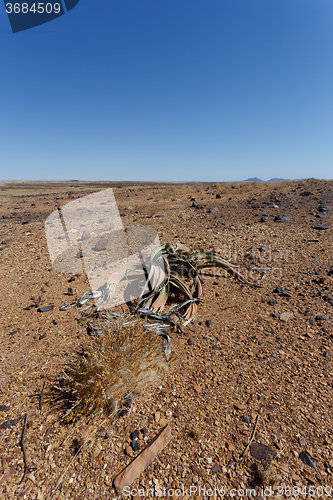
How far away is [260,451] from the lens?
1819 mm

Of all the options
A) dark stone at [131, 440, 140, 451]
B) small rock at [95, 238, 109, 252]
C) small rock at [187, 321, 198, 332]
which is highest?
small rock at [95, 238, 109, 252]

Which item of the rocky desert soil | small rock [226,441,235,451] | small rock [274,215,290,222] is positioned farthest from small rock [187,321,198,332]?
small rock [274,215,290,222]

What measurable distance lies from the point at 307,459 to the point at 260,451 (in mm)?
324

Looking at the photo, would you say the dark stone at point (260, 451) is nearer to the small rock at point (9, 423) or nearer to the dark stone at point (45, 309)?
the small rock at point (9, 423)

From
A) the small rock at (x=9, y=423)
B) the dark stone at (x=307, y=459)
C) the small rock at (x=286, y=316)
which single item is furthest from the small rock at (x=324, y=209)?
the small rock at (x=9, y=423)

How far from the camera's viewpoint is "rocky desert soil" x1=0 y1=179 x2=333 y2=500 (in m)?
1.69

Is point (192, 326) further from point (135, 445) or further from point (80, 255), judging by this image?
point (80, 255)

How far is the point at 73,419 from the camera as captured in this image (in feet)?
6.70

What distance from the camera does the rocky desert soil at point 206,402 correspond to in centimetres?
169

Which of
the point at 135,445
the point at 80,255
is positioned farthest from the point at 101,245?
the point at 135,445

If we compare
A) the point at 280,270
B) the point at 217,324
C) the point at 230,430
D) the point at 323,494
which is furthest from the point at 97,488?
the point at 280,270

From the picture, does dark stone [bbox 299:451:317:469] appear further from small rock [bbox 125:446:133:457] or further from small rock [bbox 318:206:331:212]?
small rock [bbox 318:206:331:212]

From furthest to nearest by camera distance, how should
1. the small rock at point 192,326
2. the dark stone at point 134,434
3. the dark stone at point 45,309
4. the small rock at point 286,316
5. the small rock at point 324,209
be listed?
the small rock at point 324,209, the dark stone at point 45,309, the small rock at point 286,316, the small rock at point 192,326, the dark stone at point 134,434

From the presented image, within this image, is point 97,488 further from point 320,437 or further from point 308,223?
point 308,223
